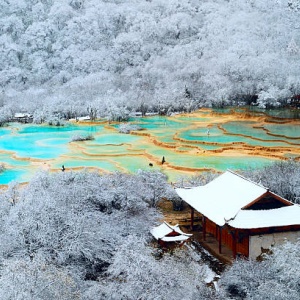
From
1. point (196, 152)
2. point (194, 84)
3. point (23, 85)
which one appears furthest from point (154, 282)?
Answer: point (23, 85)

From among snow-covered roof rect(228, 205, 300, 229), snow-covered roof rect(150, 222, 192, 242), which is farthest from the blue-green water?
snow-covered roof rect(228, 205, 300, 229)

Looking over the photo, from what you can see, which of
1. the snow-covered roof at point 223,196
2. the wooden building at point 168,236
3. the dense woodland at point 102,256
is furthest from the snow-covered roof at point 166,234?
the snow-covered roof at point 223,196

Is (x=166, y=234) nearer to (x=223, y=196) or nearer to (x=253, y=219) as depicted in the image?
(x=223, y=196)

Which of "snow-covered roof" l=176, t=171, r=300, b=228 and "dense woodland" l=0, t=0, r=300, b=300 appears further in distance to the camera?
"snow-covered roof" l=176, t=171, r=300, b=228

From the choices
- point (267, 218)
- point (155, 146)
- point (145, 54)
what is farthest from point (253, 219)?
point (145, 54)

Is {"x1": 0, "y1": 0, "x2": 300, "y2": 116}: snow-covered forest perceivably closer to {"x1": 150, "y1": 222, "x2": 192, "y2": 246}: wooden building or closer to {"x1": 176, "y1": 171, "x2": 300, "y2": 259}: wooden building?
{"x1": 150, "y1": 222, "x2": 192, "y2": 246}: wooden building

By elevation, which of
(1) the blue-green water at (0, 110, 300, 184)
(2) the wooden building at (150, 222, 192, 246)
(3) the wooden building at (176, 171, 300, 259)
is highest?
(3) the wooden building at (176, 171, 300, 259)
